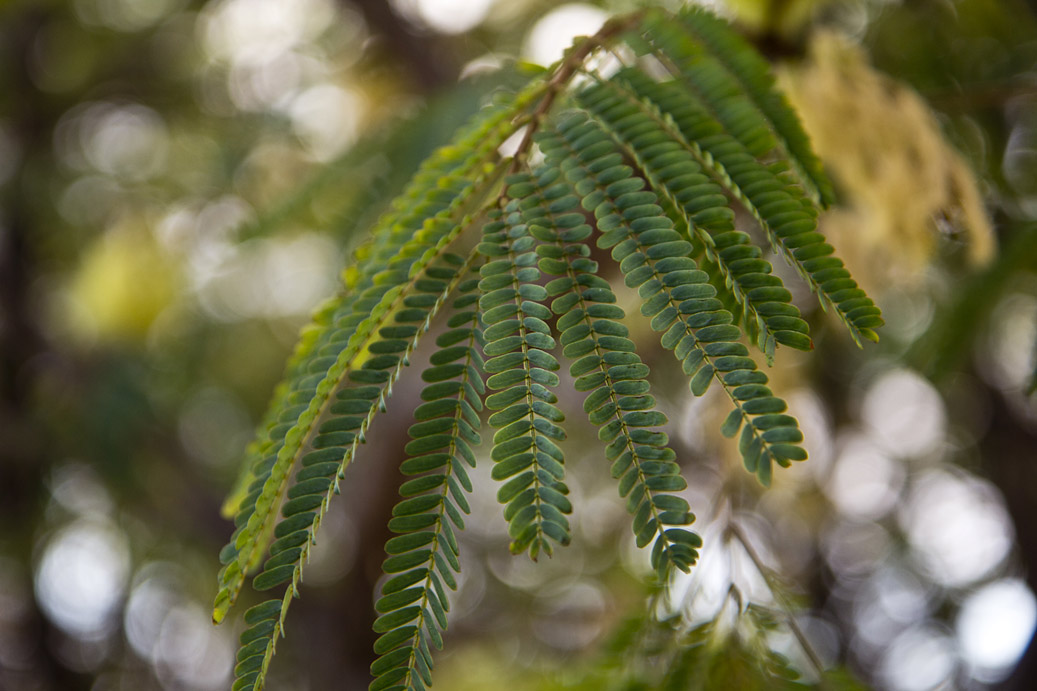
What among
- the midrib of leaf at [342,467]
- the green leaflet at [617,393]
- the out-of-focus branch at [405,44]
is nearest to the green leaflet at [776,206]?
the green leaflet at [617,393]

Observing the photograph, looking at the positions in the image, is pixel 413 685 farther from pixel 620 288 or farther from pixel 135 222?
pixel 135 222

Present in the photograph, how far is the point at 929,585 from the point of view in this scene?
3877mm

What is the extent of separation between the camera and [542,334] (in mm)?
636

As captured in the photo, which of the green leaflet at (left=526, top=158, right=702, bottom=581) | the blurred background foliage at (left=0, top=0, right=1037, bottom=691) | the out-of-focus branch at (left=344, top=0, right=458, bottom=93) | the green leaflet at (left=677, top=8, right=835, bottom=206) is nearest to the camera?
the green leaflet at (left=526, top=158, right=702, bottom=581)

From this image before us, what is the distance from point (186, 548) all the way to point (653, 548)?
3494 millimetres

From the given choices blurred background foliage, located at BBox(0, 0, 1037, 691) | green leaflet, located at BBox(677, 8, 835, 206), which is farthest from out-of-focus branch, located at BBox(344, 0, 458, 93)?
green leaflet, located at BBox(677, 8, 835, 206)

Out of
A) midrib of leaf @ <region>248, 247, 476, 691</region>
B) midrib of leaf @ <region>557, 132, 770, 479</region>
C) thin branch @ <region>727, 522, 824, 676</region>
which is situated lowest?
thin branch @ <region>727, 522, 824, 676</region>

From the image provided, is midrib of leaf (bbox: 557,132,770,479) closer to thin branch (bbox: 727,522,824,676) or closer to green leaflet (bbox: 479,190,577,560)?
green leaflet (bbox: 479,190,577,560)

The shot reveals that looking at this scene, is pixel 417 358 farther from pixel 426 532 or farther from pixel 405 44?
pixel 426 532

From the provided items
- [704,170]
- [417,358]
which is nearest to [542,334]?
[704,170]

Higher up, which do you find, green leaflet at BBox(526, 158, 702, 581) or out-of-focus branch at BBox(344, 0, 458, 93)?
out-of-focus branch at BBox(344, 0, 458, 93)

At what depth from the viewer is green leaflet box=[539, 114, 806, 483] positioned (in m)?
0.60

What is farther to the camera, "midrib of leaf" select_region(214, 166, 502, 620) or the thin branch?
the thin branch

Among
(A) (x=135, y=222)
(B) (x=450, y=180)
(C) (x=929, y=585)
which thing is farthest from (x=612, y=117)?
(C) (x=929, y=585)
